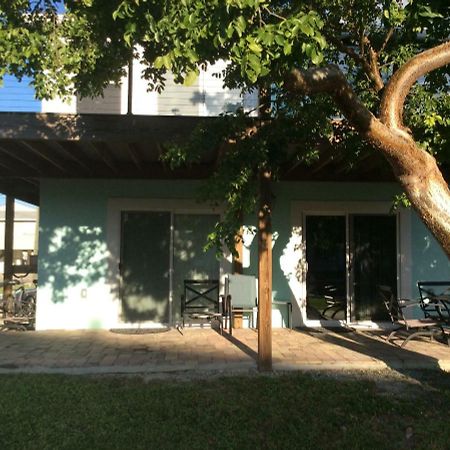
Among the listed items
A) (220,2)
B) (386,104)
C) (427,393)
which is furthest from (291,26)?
(427,393)

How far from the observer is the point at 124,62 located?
5520mm

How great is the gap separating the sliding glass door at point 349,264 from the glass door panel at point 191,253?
1.85 metres

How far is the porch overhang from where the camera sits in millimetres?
6988

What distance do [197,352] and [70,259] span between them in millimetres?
3428

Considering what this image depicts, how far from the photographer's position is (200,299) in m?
9.57

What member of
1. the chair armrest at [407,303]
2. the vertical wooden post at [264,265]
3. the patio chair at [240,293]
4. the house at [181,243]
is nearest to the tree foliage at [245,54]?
the vertical wooden post at [264,265]

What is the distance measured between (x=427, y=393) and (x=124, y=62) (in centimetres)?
479

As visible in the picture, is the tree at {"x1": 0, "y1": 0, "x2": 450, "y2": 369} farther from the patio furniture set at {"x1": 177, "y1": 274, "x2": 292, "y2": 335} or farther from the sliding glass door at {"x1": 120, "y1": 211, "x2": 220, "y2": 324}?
the sliding glass door at {"x1": 120, "y1": 211, "x2": 220, "y2": 324}

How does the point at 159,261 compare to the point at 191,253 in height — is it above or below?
below

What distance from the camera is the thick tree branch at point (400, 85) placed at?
13.9 feet

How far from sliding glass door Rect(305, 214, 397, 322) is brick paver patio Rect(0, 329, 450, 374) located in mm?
880

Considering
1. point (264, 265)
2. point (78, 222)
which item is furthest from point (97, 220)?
point (264, 265)

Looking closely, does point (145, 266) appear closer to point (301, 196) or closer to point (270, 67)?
point (301, 196)

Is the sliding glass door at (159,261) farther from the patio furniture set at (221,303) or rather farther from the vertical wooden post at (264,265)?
the vertical wooden post at (264,265)
